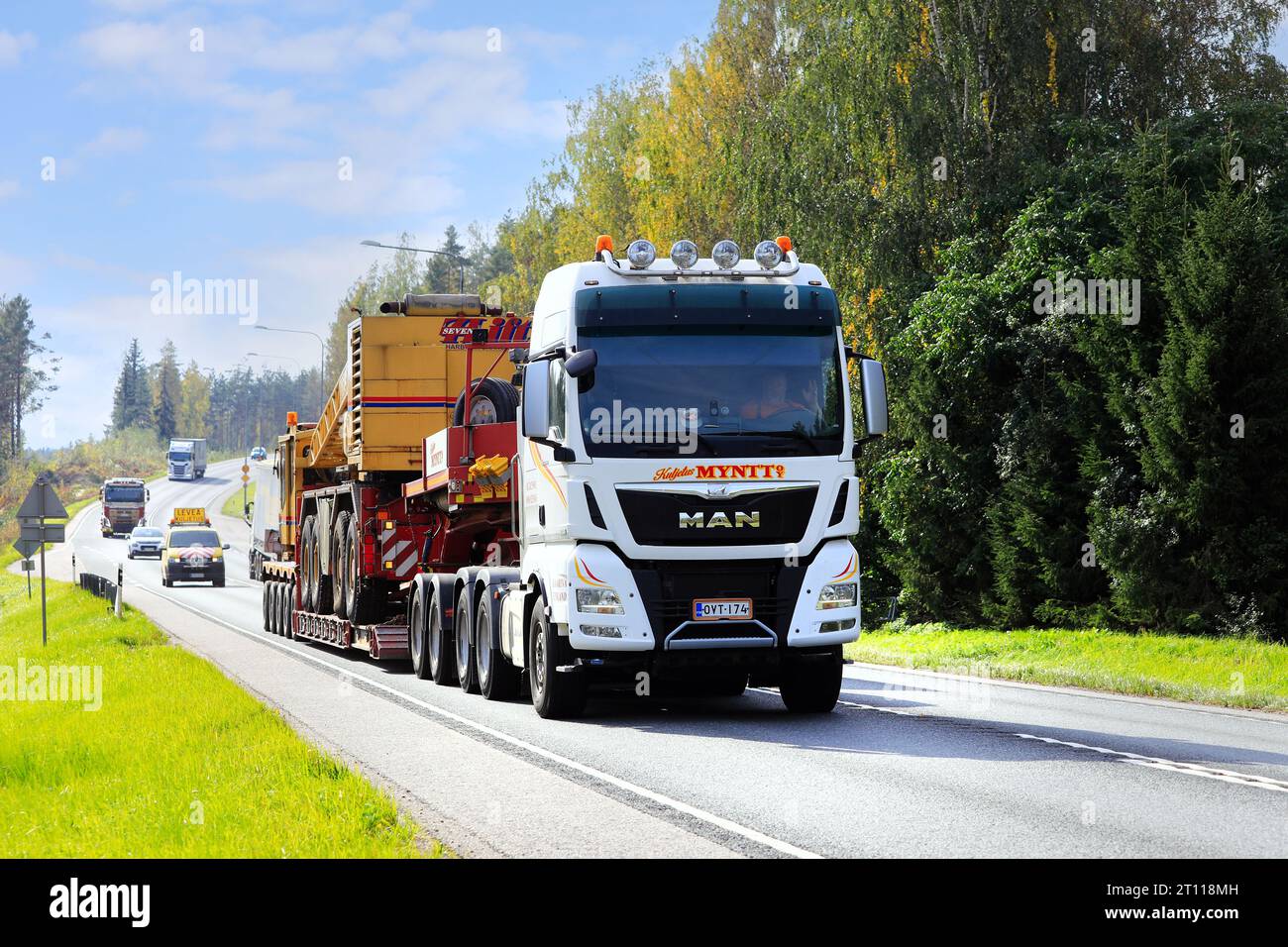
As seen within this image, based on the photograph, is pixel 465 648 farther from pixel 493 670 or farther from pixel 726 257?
pixel 726 257

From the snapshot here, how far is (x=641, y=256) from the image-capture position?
13.8 m

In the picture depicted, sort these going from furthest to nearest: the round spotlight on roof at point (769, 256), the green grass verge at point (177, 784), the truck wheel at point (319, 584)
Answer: the truck wheel at point (319, 584), the round spotlight on roof at point (769, 256), the green grass verge at point (177, 784)

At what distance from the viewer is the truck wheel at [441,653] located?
18062 millimetres

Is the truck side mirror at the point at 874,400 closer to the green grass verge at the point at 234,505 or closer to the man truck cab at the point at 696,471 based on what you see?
the man truck cab at the point at 696,471

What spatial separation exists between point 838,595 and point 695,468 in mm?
1684

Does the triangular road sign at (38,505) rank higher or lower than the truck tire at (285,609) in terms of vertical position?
higher

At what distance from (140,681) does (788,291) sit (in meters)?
9.57

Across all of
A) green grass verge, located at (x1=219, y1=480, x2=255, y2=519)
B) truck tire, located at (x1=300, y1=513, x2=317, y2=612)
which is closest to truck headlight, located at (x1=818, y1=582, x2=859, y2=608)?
truck tire, located at (x1=300, y1=513, x2=317, y2=612)

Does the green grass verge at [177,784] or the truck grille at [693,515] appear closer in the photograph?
the green grass verge at [177,784]

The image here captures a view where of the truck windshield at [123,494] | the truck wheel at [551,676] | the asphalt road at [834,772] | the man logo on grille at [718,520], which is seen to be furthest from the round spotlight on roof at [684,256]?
the truck windshield at [123,494]

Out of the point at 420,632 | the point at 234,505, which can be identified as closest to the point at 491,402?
the point at 420,632

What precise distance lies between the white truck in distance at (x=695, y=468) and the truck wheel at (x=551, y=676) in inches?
1.3

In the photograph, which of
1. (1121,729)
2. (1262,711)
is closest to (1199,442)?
(1262,711)

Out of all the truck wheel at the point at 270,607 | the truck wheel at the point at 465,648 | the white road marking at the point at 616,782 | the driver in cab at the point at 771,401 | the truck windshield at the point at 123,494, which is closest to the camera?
the white road marking at the point at 616,782
